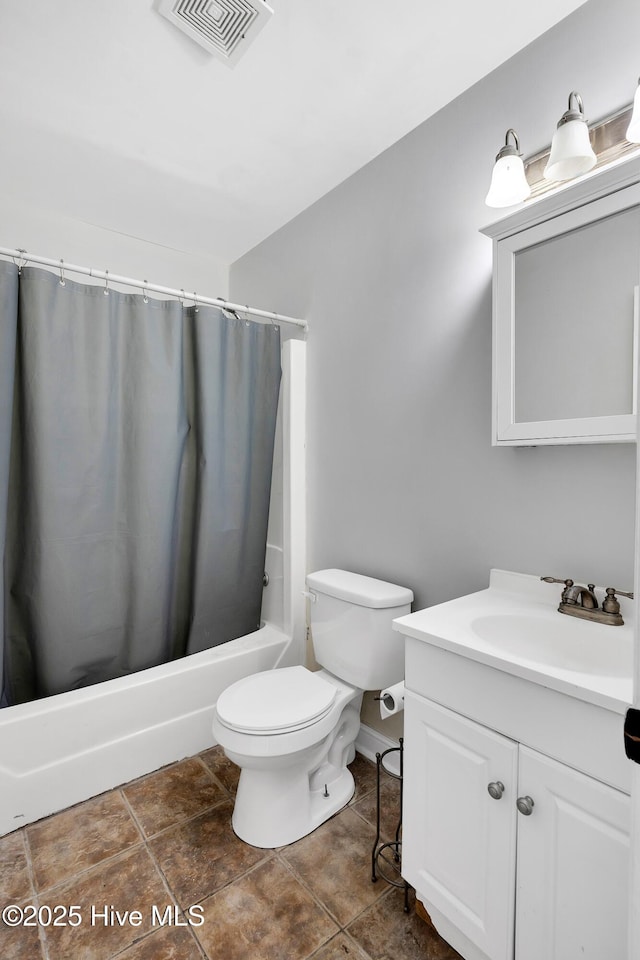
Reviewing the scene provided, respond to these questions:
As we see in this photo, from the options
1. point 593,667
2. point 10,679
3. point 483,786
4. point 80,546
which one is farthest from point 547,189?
point 10,679

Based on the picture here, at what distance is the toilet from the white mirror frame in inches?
27.5

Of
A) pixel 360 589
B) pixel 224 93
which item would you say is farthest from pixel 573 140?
pixel 360 589

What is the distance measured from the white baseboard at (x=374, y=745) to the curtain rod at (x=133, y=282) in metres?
1.77

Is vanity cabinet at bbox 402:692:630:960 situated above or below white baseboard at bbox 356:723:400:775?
above

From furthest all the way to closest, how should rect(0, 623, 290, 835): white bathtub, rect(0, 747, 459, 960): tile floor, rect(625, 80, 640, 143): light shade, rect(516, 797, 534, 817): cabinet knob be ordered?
rect(0, 623, 290, 835): white bathtub, rect(0, 747, 459, 960): tile floor, rect(625, 80, 640, 143): light shade, rect(516, 797, 534, 817): cabinet knob

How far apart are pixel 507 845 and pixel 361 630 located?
2.45 ft

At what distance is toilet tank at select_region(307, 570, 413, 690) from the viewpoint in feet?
5.16

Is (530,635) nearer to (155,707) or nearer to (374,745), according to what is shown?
(374,745)

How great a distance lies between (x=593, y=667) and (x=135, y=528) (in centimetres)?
165

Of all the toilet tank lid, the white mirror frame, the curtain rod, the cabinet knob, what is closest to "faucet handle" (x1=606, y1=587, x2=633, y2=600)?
the white mirror frame

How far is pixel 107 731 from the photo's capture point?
1.70 metres

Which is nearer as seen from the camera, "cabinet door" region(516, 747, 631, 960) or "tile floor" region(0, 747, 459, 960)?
"cabinet door" region(516, 747, 631, 960)

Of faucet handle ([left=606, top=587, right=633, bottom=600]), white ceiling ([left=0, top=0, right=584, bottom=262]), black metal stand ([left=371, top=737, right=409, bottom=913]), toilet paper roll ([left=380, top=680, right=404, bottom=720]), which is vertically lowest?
black metal stand ([left=371, top=737, right=409, bottom=913])

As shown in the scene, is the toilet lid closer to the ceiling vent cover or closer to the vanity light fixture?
the vanity light fixture
